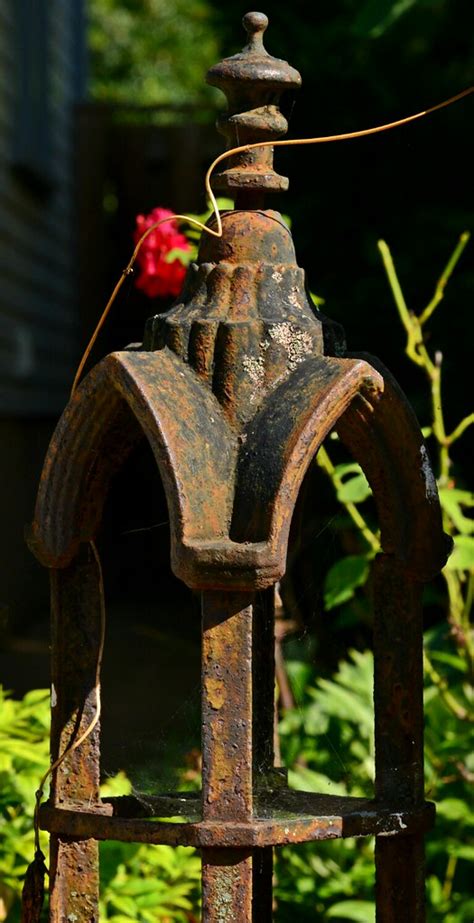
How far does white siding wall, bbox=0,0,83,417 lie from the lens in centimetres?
659

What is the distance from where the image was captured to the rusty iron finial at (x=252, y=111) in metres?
1.66

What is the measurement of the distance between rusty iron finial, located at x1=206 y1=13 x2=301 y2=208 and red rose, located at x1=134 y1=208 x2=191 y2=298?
101 cm

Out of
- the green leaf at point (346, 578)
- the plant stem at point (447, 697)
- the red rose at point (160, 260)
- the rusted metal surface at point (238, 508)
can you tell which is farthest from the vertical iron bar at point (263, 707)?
the red rose at point (160, 260)

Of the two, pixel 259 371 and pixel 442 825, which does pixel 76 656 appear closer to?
pixel 259 371

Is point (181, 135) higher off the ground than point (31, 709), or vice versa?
point (181, 135)

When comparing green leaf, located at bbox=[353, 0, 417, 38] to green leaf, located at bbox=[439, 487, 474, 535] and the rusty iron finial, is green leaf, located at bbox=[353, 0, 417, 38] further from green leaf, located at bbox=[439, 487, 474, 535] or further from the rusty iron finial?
the rusty iron finial

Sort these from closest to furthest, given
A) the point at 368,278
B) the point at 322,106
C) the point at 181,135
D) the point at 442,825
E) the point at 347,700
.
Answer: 1. the point at 442,825
2. the point at 347,700
3. the point at 368,278
4. the point at 322,106
5. the point at 181,135

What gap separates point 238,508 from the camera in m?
1.52

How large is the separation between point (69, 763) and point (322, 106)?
12.8 feet

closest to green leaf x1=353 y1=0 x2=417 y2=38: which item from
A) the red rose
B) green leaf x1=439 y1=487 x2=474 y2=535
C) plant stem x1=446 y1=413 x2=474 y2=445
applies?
the red rose

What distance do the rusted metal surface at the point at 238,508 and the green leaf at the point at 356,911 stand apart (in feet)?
2.33

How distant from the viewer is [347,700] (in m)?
2.95

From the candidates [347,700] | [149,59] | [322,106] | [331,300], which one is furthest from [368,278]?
[149,59]

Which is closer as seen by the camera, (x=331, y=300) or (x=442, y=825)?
(x=442, y=825)
